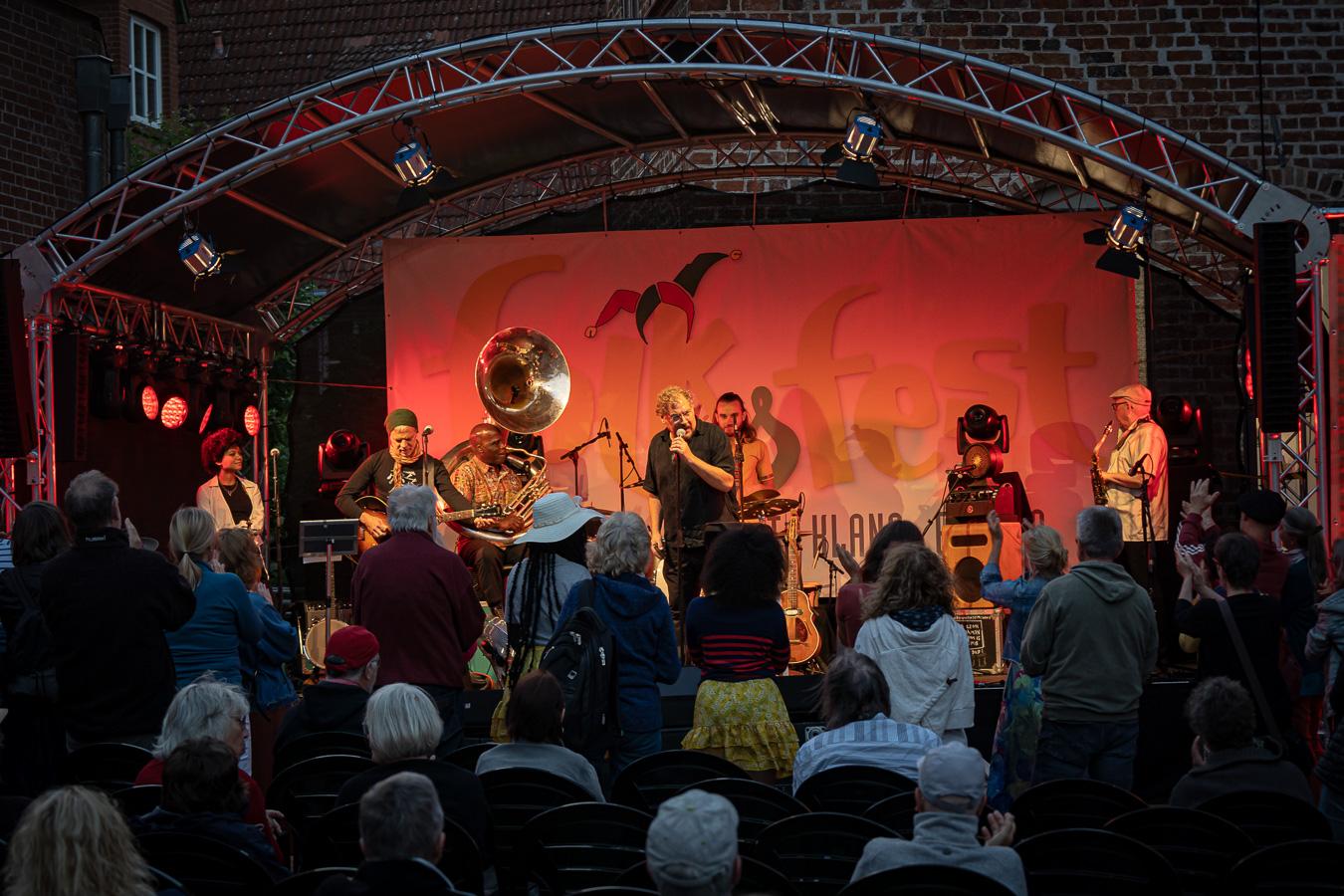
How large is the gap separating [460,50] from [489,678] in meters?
4.23

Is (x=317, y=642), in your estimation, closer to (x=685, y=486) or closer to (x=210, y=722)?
(x=685, y=486)

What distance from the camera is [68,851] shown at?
2.97m

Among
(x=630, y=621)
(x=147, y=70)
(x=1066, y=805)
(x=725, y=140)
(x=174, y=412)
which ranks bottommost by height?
(x=1066, y=805)

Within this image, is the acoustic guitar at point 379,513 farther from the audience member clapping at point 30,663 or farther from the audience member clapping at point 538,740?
the audience member clapping at point 538,740

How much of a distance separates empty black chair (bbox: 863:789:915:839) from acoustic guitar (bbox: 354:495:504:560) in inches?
271

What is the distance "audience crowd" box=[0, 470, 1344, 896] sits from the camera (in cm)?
450

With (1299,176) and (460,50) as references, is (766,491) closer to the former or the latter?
(460,50)

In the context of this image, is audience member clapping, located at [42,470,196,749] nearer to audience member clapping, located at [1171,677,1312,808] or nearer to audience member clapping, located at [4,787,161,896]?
audience member clapping, located at [4,787,161,896]

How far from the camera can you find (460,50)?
10273 millimetres

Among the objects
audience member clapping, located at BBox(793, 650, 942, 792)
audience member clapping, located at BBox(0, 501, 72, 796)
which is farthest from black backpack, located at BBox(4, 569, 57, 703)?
audience member clapping, located at BBox(793, 650, 942, 792)

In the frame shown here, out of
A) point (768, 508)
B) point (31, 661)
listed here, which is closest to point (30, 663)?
point (31, 661)

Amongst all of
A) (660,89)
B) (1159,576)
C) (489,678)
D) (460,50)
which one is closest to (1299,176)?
(1159,576)

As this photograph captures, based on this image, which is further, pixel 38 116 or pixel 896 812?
pixel 38 116

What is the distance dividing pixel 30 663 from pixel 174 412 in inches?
280
